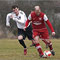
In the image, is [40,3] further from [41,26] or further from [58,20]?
[41,26]

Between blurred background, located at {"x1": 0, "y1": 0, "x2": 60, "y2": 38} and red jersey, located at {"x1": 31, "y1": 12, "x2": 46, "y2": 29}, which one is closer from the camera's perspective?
red jersey, located at {"x1": 31, "y1": 12, "x2": 46, "y2": 29}

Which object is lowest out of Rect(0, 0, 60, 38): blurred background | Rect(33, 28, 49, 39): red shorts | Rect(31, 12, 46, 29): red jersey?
Rect(0, 0, 60, 38): blurred background

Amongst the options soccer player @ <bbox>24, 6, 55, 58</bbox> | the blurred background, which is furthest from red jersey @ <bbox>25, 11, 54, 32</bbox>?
the blurred background

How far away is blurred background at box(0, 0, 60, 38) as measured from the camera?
22734mm

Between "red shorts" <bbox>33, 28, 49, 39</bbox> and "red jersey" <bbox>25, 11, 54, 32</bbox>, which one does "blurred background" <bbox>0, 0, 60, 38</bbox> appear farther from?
"red jersey" <bbox>25, 11, 54, 32</bbox>

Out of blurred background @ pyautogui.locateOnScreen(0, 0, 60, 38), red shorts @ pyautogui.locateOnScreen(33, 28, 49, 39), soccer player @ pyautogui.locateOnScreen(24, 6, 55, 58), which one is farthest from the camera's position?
blurred background @ pyautogui.locateOnScreen(0, 0, 60, 38)

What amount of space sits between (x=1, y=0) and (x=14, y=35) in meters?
2.86

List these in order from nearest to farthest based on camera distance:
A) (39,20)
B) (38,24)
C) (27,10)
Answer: (39,20)
(38,24)
(27,10)

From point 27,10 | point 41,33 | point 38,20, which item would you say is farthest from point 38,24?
point 27,10

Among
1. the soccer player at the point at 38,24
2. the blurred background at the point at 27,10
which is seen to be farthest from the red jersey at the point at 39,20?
the blurred background at the point at 27,10

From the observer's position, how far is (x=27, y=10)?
2261 centimetres

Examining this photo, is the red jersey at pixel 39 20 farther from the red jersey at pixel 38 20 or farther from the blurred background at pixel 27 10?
the blurred background at pixel 27 10

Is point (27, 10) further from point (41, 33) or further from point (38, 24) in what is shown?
point (38, 24)

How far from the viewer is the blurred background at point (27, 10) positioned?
22.7 m
